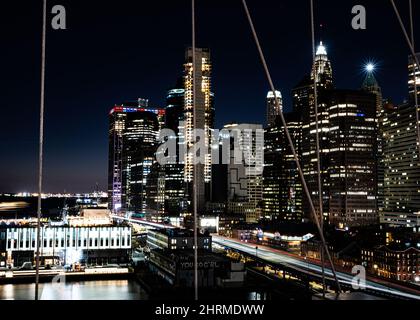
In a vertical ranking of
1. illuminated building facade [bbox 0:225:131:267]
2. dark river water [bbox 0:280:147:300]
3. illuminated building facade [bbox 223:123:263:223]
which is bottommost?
dark river water [bbox 0:280:147:300]

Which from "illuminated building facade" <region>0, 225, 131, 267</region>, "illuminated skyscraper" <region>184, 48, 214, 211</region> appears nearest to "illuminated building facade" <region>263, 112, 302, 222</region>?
"illuminated skyscraper" <region>184, 48, 214, 211</region>

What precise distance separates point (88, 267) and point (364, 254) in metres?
15.1

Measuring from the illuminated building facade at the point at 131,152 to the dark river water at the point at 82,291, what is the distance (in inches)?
1981

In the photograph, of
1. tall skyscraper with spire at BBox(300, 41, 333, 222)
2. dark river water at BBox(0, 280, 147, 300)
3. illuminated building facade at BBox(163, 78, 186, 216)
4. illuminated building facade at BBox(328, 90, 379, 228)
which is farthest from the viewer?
illuminated building facade at BBox(163, 78, 186, 216)

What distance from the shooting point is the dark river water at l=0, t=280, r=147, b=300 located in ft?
63.5

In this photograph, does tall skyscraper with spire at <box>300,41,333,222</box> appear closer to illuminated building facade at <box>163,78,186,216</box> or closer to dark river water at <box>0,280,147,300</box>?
illuminated building facade at <box>163,78,186,216</box>

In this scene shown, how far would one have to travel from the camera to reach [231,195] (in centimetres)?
6200

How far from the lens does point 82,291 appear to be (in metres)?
20.9

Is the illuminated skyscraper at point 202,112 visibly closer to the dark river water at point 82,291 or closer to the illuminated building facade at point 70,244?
the illuminated building facade at point 70,244

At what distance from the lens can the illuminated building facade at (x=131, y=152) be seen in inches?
3009

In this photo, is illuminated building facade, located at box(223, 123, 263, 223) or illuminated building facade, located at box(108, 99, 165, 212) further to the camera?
illuminated building facade, located at box(108, 99, 165, 212)

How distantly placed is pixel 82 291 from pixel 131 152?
207ft

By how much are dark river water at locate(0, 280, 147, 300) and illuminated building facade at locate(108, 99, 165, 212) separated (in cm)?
5032
